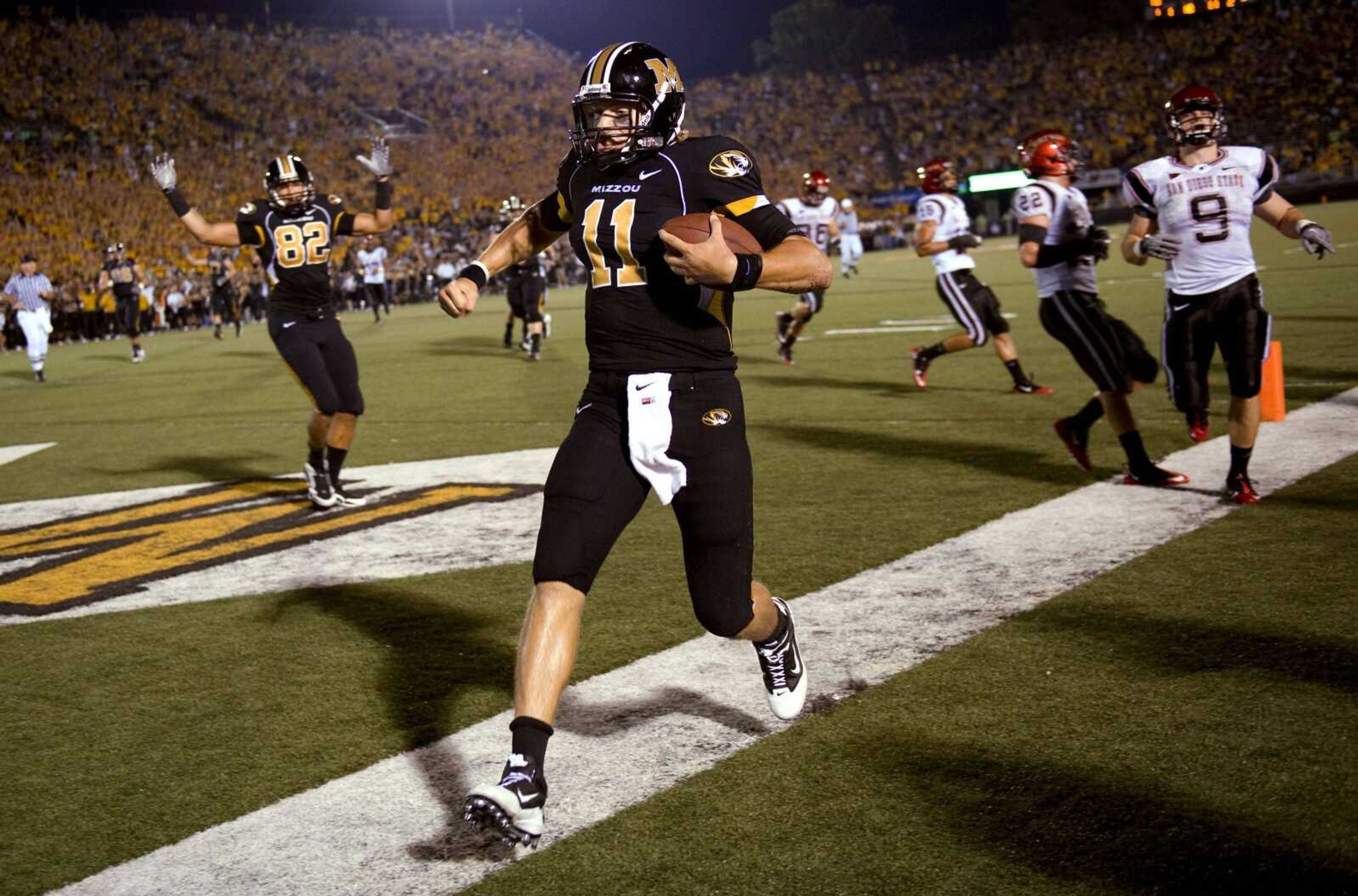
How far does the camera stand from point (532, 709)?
3203 mm

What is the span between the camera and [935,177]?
11641 mm

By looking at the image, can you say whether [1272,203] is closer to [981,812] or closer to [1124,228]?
[981,812]

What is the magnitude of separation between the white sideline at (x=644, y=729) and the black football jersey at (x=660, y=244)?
113 cm

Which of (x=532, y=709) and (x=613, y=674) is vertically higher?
(x=532, y=709)

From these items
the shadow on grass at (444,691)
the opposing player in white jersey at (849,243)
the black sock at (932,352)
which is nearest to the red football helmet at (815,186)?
the black sock at (932,352)

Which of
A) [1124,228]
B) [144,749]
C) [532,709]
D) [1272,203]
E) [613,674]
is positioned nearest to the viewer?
[532,709]

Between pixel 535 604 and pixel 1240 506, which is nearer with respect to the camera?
pixel 535 604

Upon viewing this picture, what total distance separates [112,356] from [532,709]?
25.1m

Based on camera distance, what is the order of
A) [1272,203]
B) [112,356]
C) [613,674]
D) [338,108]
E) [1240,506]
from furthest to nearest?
[338,108] < [112,356] < [1272,203] < [1240,506] < [613,674]

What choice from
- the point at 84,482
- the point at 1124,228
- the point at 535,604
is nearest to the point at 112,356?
the point at 84,482

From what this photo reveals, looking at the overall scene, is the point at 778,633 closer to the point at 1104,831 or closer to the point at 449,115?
the point at 1104,831

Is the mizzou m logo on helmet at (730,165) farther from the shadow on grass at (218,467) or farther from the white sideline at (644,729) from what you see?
the shadow on grass at (218,467)

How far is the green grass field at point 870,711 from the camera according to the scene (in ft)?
9.95

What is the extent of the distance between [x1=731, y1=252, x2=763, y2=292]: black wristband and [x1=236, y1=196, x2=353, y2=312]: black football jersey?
17.6ft
